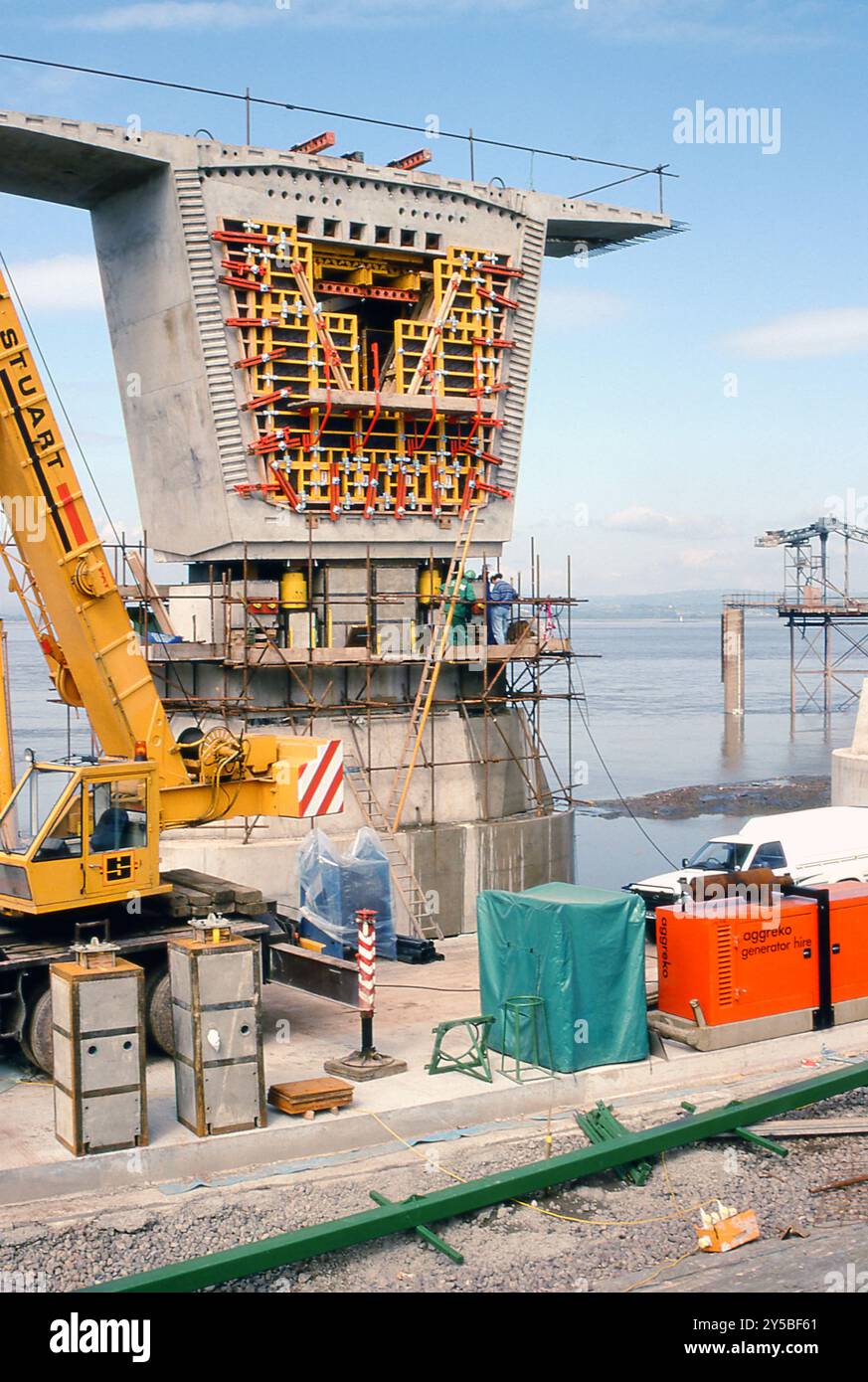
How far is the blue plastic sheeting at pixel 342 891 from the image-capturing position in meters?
20.5

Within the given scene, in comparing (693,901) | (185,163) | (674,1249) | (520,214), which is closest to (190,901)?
(693,901)

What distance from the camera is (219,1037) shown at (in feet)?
45.2

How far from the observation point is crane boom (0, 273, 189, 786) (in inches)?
688

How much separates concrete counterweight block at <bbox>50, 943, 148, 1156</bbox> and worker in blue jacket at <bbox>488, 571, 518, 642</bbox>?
13.9m

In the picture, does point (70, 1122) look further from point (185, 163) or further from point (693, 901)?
point (185, 163)

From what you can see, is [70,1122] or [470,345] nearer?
[70,1122]

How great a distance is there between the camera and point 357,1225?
38.4 feet

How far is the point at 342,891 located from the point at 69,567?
6106 millimetres

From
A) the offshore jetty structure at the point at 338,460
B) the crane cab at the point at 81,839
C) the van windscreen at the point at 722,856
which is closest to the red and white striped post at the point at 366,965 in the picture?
the crane cab at the point at 81,839

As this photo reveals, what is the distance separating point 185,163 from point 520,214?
6.35m

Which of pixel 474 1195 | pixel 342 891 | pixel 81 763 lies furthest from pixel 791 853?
pixel 474 1195

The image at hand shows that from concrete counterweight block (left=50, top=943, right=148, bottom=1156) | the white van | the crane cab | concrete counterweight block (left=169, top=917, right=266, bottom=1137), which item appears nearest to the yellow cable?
concrete counterweight block (left=169, top=917, right=266, bottom=1137)

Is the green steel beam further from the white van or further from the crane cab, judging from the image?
the white van

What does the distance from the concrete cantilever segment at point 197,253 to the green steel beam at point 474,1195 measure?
12.8 metres
